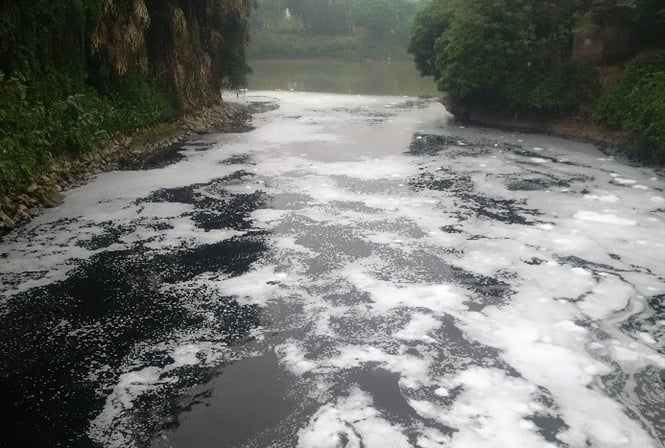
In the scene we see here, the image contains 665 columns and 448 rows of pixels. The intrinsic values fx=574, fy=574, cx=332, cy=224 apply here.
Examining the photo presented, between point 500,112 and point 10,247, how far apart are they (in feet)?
52.2

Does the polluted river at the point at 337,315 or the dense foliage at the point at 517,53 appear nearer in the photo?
the polluted river at the point at 337,315

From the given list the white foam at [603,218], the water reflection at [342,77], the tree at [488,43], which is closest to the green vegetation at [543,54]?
the tree at [488,43]

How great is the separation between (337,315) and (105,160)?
28.2ft

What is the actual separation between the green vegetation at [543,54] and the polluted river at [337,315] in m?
5.66

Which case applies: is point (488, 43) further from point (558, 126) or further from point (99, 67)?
point (99, 67)

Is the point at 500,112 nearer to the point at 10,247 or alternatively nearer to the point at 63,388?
the point at 10,247

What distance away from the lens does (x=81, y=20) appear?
1171 centimetres

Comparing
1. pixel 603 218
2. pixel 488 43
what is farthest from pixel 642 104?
pixel 603 218

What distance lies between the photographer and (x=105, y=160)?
12.7m

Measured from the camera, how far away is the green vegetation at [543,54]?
16.2m

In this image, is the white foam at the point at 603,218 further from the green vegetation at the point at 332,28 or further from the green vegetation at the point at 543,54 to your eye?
the green vegetation at the point at 332,28

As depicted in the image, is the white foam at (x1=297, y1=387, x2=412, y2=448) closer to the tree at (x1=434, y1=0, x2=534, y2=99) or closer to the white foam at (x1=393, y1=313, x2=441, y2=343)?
the white foam at (x1=393, y1=313, x2=441, y2=343)

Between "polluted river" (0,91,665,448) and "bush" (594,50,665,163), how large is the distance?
165cm

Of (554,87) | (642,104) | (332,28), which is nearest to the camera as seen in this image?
(642,104)
